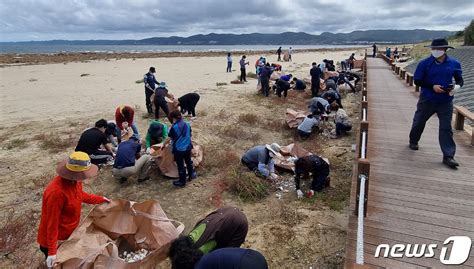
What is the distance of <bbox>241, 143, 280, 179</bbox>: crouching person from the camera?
6789 mm

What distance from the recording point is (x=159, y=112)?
12.0 meters

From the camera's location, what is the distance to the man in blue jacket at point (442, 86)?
490cm

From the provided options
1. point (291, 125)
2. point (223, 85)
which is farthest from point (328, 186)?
point (223, 85)

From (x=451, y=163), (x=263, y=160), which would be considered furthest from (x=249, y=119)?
(x=451, y=163)

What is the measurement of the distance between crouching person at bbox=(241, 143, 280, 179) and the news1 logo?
139 inches

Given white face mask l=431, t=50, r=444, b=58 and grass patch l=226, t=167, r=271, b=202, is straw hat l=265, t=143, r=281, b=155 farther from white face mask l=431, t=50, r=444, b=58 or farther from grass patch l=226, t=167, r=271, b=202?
white face mask l=431, t=50, r=444, b=58

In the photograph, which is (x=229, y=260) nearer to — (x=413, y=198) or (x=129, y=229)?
(x=129, y=229)

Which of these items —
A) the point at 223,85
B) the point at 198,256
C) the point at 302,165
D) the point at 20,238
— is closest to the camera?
the point at 198,256

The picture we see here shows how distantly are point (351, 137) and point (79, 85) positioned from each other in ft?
58.6

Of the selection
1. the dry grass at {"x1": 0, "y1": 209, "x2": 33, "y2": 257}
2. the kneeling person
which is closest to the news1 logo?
the dry grass at {"x1": 0, "y1": 209, "x2": 33, "y2": 257}

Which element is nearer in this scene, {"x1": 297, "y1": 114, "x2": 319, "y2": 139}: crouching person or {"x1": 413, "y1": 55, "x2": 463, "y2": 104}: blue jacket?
{"x1": 413, "y1": 55, "x2": 463, "y2": 104}: blue jacket

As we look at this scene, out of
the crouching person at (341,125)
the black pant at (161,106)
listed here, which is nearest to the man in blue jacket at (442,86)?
the crouching person at (341,125)

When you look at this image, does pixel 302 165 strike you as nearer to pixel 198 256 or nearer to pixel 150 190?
pixel 150 190

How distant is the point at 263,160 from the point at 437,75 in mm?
3330
